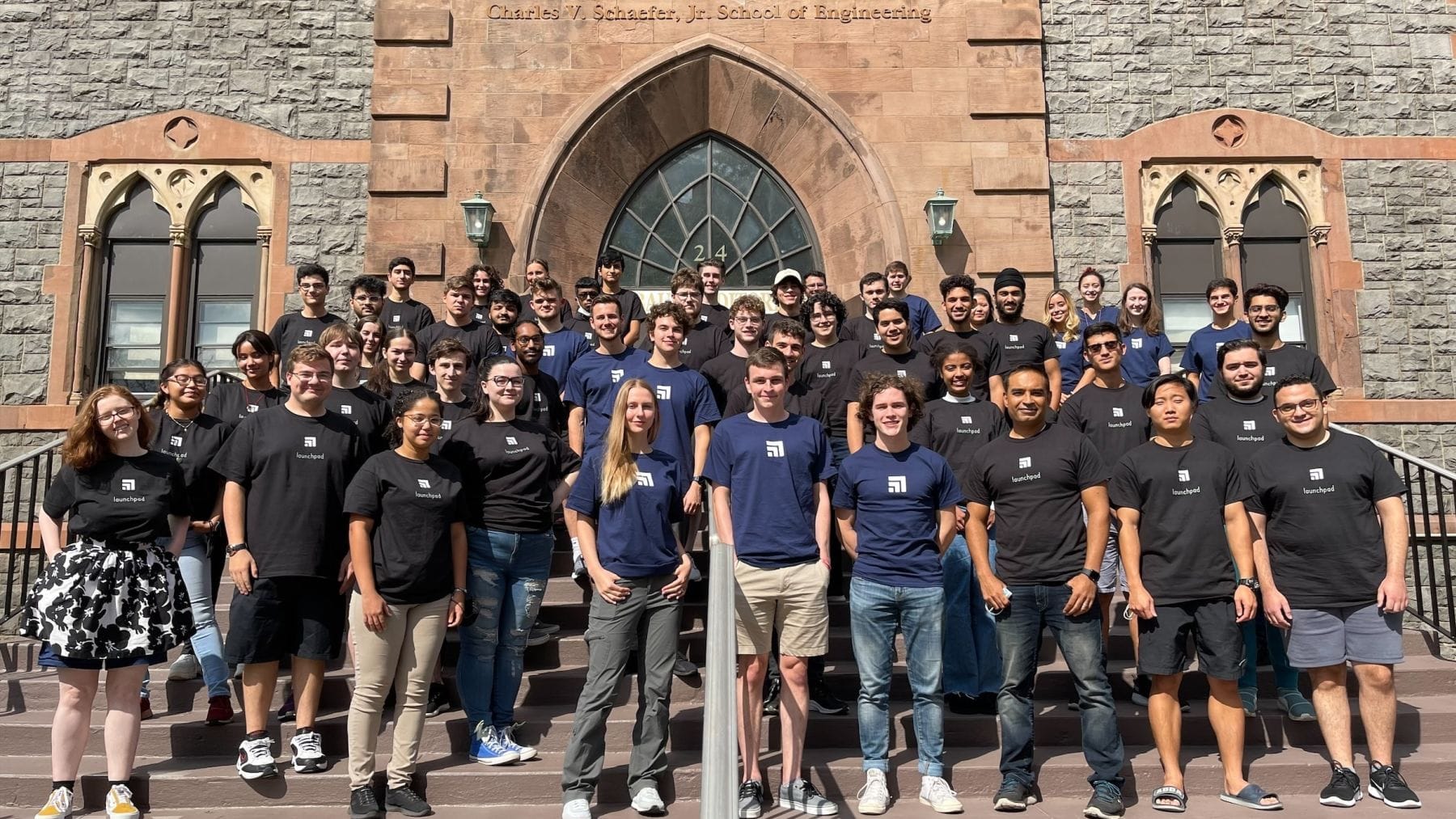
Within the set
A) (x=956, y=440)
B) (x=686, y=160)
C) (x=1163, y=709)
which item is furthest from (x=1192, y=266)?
(x=1163, y=709)

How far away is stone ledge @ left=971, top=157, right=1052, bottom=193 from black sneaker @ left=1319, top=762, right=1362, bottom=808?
665 cm

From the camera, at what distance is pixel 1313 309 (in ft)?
33.7

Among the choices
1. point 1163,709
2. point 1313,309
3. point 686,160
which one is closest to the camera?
point 1163,709

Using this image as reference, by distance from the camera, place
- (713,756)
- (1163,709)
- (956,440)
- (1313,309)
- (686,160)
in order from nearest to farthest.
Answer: (713,756) < (1163,709) < (956,440) < (1313,309) < (686,160)

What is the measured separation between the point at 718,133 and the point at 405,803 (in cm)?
795

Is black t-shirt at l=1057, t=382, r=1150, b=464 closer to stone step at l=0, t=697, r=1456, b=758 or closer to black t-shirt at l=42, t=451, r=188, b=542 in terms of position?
stone step at l=0, t=697, r=1456, b=758

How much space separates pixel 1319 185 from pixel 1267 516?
6824 mm

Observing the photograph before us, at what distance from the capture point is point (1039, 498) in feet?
15.5

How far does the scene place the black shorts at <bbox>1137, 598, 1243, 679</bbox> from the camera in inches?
181

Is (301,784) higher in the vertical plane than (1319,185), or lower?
lower

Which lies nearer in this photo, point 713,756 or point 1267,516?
point 713,756

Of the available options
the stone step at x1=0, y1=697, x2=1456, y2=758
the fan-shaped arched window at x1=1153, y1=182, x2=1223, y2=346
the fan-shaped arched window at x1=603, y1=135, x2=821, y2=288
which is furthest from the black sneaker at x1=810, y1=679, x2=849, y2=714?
the fan-shaped arched window at x1=1153, y1=182, x2=1223, y2=346

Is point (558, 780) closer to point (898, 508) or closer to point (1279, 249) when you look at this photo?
point (898, 508)

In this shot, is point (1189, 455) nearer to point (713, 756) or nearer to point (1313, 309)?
point (713, 756)
